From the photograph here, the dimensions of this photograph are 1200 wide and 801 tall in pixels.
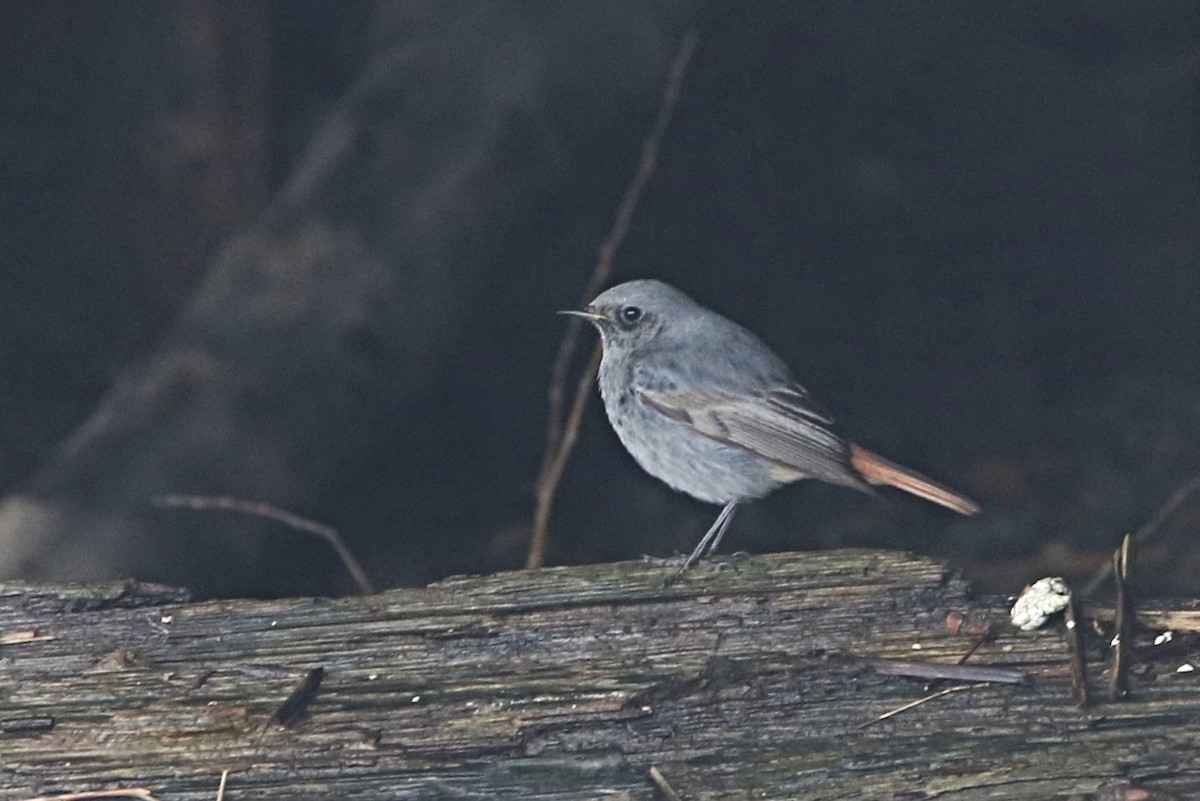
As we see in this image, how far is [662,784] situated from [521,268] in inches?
164

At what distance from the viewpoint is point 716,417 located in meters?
4.96

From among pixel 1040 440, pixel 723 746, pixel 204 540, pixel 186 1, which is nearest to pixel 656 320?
pixel 204 540

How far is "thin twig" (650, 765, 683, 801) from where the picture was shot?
2.85m

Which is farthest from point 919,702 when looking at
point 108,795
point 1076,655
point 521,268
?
point 521,268

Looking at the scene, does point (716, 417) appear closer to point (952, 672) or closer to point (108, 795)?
point (952, 672)

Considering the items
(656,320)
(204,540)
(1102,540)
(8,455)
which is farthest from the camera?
(8,455)

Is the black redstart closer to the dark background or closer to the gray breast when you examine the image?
the gray breast

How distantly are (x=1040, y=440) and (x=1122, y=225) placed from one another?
3.92 ft

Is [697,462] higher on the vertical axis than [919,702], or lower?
higher

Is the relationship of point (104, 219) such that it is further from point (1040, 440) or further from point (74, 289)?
point (1040, 440)

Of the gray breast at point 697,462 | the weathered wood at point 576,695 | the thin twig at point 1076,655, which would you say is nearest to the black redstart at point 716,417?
the gray breast at point 697,462

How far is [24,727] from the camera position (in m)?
3.11

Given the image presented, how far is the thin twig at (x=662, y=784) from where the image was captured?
2.85 metres

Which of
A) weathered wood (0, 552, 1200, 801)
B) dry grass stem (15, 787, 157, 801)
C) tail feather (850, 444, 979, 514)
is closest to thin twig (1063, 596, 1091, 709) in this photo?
weathered wood (0, 552, 1200, 801)
